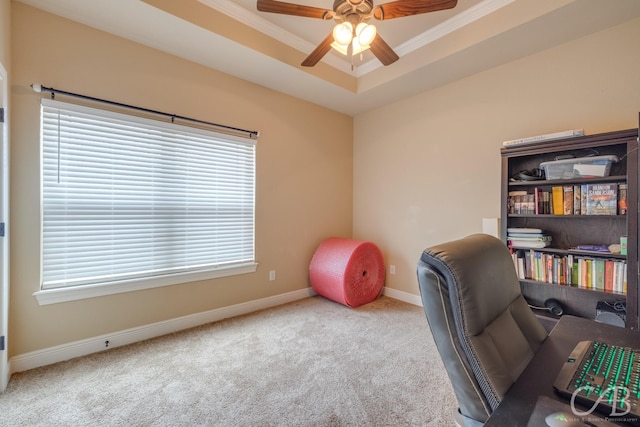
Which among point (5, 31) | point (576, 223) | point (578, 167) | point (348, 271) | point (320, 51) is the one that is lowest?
point (348, 271)

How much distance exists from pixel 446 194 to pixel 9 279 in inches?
151

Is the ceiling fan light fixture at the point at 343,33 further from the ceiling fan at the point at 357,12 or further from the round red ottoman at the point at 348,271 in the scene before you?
the round red ottoman at the point at 348,271

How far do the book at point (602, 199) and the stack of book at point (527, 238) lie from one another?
346mm

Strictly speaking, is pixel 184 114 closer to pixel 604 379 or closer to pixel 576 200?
pixel 604 379

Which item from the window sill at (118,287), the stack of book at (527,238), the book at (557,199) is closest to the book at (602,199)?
the book at (557,199)

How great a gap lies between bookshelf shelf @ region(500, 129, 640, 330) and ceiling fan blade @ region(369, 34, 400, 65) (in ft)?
4.28

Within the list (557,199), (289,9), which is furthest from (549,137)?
(289,9)

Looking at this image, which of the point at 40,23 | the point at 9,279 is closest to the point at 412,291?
the point at 9,279

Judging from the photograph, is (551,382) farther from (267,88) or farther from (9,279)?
(267,88)

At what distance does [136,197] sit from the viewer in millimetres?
2406

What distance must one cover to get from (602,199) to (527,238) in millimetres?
546

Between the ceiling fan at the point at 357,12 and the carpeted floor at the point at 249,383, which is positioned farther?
the ceiling fan at the point at 357,12

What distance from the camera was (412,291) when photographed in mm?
3463

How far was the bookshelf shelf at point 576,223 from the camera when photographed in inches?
73.7
